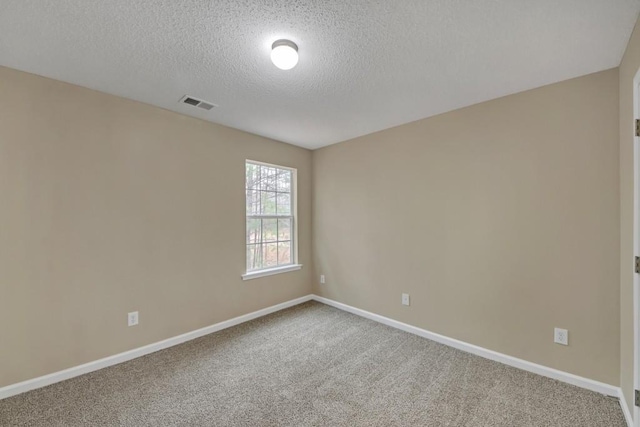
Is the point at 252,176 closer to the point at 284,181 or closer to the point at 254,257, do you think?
the point at 284,181

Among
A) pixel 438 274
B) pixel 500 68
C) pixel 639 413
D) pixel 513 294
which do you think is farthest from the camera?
pixel 438 274

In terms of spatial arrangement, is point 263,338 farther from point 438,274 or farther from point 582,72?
point 582,72

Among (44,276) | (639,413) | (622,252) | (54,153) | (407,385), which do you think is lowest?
(407,385)

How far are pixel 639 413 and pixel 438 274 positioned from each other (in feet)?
5.07

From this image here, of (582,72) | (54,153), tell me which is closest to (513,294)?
(582,72)

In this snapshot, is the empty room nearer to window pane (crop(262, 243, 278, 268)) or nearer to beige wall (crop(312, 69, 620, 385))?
beige wall (crop(312, 69, 620, 385))

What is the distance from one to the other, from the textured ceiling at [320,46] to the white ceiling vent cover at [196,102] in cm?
10

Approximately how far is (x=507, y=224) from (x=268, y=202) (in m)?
2.81

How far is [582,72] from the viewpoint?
6.75ft

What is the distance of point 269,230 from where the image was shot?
3.88m

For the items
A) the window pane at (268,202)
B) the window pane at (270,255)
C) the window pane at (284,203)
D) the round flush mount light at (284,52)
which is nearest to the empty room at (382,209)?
the round flush mount light at (284,52)

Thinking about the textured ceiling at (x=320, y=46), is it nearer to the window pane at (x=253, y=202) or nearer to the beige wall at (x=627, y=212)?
the beige wall at (x=627, y=212)

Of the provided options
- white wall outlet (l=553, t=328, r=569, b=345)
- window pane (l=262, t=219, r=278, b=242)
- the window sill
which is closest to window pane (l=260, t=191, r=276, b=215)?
window pane (l=262, t=219, r=278, b=242)

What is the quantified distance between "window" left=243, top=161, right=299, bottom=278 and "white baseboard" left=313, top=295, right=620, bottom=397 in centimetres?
141
